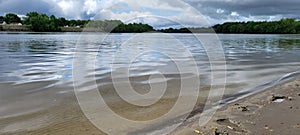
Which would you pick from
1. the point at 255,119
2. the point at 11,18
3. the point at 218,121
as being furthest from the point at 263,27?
the point at 218,121

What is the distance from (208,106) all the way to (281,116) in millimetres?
2052

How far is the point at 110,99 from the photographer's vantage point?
8.46 meters

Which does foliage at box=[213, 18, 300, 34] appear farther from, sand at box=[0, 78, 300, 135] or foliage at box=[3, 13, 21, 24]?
sand at box=[0, 78, 300, 135]

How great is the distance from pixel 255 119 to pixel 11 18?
191 m

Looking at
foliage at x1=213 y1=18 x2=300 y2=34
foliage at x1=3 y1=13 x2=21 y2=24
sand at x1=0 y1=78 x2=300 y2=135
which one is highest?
foliage at x1=3 y1=13 x2=21 y2=24

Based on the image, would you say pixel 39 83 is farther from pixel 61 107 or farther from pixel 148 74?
pixel 148 74

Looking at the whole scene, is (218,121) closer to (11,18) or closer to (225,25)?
(225,25)

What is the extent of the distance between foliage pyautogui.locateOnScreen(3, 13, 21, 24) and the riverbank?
18784 centimetres

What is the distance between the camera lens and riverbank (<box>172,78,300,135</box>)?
17.3ft

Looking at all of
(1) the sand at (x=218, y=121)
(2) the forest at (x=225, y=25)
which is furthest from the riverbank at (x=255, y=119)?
(2) the forest at (x=225, y=25)

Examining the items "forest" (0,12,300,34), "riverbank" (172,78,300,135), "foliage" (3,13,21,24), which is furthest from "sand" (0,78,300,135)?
"foliage" (3,13,21,24)

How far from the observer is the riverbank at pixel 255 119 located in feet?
17.3

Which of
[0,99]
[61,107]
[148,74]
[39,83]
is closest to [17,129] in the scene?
[61,107]

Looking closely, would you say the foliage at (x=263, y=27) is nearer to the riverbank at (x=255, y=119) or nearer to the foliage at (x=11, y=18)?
the foliage at (x=11, y=18)
